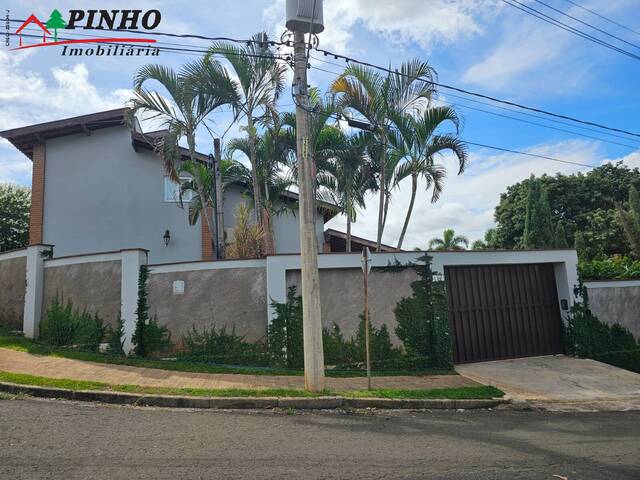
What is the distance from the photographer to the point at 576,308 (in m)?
11.7

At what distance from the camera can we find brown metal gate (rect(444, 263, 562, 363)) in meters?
11.1

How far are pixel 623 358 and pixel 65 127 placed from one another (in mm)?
17935

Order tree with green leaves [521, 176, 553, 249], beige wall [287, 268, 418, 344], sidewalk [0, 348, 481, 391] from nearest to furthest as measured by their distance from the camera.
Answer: sidewalk [0, 348, 481, 391] → beige wall [287, 268, 418, 344] → tree with green leaves [521, 176, 553, 249]

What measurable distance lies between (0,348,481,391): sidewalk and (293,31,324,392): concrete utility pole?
55cm

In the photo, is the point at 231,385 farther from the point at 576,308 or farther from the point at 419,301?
the point at 576,308

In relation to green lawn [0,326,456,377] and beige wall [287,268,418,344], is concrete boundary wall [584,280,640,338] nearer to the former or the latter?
green lawn [0,326,456,377]

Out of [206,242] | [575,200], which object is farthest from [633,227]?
[206,242]

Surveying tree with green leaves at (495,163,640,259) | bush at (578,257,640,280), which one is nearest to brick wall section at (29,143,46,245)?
bush at (578,257,640,280)

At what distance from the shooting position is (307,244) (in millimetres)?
8047

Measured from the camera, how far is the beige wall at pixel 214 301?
979 centimetres

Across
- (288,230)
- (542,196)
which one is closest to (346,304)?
(288,230)

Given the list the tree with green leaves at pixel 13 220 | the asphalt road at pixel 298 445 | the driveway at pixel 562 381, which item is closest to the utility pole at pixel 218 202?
the asphalt road at pixel 298 445

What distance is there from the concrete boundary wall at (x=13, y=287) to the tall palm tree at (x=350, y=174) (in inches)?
320

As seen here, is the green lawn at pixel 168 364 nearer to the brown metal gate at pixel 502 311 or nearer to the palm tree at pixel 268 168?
the brown metal gate at pixel 502 311
